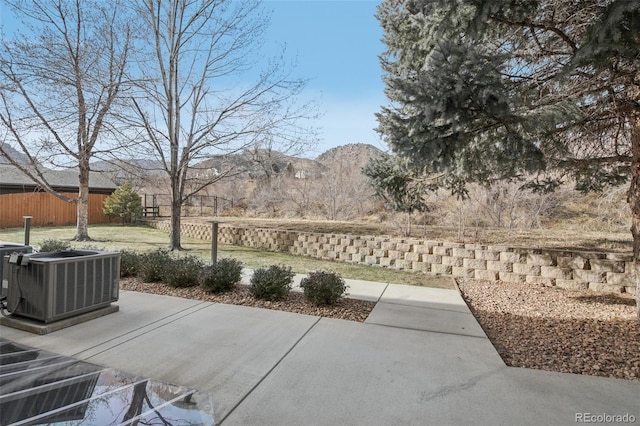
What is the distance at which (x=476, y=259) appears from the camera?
7.23 meters

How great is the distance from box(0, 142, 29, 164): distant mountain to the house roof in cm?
530

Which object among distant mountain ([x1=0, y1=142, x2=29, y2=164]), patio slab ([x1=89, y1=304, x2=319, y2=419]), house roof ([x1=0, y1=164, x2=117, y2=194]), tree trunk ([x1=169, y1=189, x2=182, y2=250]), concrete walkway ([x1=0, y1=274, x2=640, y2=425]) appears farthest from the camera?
house roof ([x1=0, y1=164, x2=117, y2=194])

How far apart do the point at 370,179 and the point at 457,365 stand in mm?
4681

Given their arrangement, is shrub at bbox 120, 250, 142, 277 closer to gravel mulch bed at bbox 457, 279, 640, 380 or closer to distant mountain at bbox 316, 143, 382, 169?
gravel mulch bed at bbox 457, 279, 640, 380

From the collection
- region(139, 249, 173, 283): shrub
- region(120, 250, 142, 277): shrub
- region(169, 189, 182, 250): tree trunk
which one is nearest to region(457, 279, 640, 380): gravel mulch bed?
region(139, 249, 173, 283): shrub

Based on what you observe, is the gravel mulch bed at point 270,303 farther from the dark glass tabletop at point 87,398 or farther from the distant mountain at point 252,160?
the distant mountain at point 252,160

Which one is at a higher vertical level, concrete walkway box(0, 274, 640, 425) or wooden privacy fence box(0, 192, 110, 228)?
wooden privacy fence box(0, 192, 110, 228)

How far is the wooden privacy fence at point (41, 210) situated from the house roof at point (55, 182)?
0.76m

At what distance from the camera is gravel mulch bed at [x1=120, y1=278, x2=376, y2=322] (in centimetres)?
452

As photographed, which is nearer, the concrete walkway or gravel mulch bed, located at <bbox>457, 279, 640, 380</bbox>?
the concrete walkway

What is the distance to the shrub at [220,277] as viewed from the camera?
17.1 ft

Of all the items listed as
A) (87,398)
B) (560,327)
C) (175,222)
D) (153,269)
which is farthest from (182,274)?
(560,327)

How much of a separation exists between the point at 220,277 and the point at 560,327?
15.6 feet

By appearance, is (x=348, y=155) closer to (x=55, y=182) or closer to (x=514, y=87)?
(x=514, y=87)
